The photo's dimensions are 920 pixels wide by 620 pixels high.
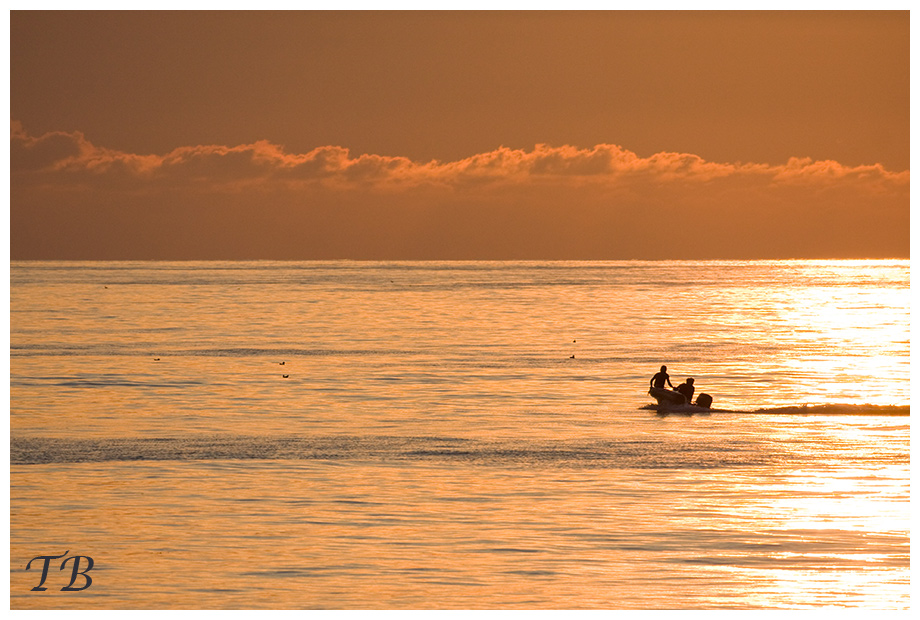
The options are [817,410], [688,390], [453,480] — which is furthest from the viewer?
[817,410]

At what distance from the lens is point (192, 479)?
2795 cm

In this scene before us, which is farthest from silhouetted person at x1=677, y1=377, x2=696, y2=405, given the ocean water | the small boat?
the ocean water

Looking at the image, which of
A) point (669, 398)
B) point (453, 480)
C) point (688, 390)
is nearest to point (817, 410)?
point (688, 390)

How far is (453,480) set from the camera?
2817 cm

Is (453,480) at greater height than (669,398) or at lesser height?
lesser

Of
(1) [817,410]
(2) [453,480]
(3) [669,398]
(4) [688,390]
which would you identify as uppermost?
(4) [688,390]

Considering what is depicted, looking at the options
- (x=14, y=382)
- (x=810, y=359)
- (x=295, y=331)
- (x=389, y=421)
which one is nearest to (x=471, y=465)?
(x=389, y=421)

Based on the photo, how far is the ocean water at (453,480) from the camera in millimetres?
19719

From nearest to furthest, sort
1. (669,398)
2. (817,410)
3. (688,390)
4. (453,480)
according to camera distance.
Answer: (453,480) → (669,398) → (688,390) → (817,410)

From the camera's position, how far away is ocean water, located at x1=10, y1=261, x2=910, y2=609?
19.7 metres

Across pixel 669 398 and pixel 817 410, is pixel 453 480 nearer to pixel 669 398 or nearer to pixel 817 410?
pixel 669 398

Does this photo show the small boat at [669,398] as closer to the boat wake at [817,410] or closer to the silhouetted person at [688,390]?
the boat wake at [817,410]

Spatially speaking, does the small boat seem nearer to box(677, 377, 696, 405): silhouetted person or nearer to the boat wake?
the boat wake

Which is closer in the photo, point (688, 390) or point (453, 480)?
point (453, 480)
